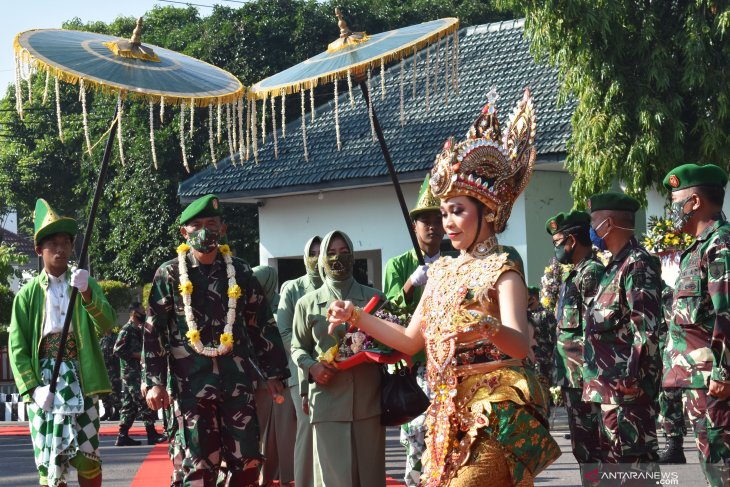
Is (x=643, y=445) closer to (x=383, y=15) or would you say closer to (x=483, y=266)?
(x=483, y=266)

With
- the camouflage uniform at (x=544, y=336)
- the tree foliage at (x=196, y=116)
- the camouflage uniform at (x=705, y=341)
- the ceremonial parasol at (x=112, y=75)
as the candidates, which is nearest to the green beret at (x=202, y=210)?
the ceremonial parasol at (x=112, y=75)

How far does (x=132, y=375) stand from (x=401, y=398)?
10.0 metres

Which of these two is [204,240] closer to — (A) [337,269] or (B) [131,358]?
(A) [337,269]

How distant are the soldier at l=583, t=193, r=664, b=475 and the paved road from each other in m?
0.34

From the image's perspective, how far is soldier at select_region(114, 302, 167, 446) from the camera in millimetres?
16172

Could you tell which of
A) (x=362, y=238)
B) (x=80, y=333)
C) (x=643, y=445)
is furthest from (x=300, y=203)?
(x=643, y=445)

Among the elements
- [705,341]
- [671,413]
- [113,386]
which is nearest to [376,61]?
[705,341]

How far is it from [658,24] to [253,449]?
11726 millimetres

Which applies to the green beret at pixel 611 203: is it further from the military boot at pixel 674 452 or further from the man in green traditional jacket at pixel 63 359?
the military boot at pixel 674 452

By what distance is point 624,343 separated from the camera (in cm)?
778

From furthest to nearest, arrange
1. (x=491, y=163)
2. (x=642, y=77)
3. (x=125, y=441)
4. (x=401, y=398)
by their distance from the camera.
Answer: (x=642, y=77) < (x=125, y=441) < (x=401, y=398) < (x=491, y=163)

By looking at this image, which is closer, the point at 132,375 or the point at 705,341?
the point at 705,341

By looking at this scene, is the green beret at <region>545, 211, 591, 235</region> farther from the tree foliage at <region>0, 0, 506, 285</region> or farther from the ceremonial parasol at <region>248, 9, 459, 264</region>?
the tree foliage at <region>0, 0, 506, 285</region>

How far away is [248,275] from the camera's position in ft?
27.0
